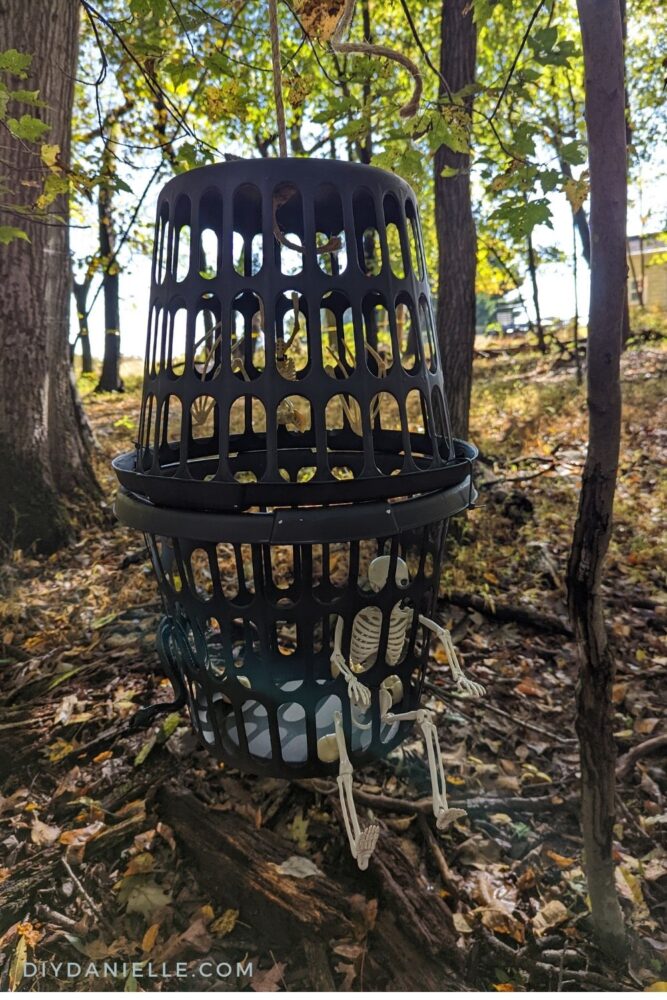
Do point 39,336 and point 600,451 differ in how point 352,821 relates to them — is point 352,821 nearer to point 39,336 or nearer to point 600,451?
point 600,451

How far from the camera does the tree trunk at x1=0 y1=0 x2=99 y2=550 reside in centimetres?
324

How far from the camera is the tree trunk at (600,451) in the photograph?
120 centimetres

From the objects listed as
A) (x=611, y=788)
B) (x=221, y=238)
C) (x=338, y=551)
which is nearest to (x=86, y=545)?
(x=338, y=551)

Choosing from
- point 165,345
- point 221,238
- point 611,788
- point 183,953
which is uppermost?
point 221,238

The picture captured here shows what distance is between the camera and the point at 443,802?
1200 mm

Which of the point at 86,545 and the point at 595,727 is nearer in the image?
the point at 595,727

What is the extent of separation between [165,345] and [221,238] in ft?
0.96

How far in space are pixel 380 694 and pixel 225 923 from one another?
855 mm

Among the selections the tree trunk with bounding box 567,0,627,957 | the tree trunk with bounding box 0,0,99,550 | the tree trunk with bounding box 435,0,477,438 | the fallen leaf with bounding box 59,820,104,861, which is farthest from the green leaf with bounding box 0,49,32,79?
the tree trunk with bounding box 435,0,477,438

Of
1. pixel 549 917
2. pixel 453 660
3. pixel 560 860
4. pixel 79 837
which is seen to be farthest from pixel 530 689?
pixel 79 837

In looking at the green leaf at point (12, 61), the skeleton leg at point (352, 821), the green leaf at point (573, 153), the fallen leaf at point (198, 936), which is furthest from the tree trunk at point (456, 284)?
the fallen leaf at point (198, 936)

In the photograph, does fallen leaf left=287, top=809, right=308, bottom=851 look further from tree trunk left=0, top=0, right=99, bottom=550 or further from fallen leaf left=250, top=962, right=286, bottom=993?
tree trunk left=0, top=0, right=99, bottom=550

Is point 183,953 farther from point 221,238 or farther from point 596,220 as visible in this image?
point 596,220

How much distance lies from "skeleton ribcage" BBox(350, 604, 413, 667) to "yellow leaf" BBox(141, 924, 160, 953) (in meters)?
0.95
